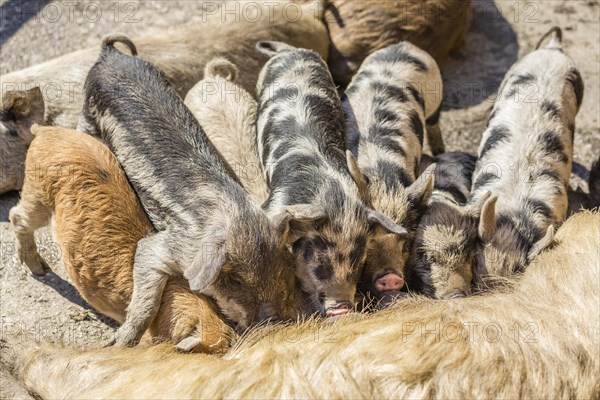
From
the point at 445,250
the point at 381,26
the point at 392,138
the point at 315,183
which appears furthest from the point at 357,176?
the point at 381,26

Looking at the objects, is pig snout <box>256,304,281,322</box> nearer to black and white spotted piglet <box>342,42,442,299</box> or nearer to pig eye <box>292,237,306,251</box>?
pig eye <box>292,237,306,251</box>

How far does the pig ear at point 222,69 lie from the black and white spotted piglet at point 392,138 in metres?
0.86

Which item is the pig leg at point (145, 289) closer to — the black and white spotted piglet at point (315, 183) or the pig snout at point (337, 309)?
the black and white spotted piglet at point (315, 183)

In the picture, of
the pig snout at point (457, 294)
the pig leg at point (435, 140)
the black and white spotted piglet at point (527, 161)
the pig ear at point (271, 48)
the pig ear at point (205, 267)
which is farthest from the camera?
the pig leg at point (435, 140)

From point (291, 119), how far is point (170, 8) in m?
2.88

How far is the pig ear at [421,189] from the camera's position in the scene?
3.94 meters

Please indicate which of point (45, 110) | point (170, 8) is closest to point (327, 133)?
point (45, 110)

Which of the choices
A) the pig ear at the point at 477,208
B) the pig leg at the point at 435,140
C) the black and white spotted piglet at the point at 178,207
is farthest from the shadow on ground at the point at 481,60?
the black and white spotted piglet at the point at 178,207

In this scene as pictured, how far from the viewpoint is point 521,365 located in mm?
3127

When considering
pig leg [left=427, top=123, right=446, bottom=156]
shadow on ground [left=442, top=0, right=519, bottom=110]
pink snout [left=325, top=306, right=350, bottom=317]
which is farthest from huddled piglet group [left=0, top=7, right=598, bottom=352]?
shadow on ground [left=442, top=0, right=519, bottom=110]

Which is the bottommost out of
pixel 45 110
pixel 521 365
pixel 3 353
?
pixel 3 353

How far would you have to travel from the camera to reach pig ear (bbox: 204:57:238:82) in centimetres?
502

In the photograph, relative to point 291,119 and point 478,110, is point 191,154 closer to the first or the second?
point 291,119

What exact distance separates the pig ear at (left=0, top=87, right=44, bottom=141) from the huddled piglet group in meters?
0.01
